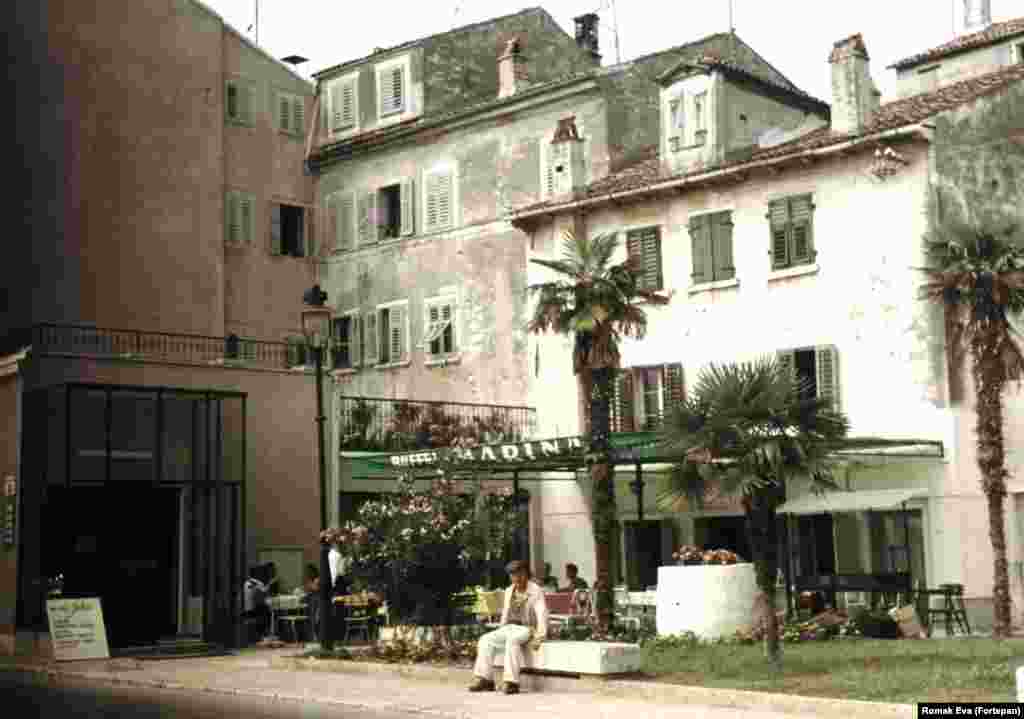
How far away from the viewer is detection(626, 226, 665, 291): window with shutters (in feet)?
102

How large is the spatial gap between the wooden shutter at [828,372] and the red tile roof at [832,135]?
12.3 ft

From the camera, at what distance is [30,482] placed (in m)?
23.5

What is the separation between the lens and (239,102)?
3544 cm

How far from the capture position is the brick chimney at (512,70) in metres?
34.8

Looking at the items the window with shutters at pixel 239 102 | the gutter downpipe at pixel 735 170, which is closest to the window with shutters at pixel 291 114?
the window with shutters at pixel 239 102

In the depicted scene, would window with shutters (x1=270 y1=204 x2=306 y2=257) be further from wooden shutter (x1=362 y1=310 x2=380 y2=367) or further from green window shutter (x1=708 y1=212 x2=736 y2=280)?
green window shutter (x1=708 y1=212 x2=736 y2=280)

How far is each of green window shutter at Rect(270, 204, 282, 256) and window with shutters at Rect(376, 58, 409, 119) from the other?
3.47 metres

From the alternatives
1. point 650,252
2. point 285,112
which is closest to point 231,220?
point 285,112

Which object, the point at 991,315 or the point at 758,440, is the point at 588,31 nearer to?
the point at 991,315

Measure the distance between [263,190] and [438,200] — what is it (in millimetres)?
4388

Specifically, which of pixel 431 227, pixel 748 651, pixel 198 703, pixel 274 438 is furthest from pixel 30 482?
pixel 431 227

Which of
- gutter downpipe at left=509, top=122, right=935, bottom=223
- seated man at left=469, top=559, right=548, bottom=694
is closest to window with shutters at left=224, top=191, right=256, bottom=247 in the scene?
gutter downpipe at left=509, top=122, right=935, bottom=223

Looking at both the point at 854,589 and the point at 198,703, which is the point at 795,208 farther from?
the point at 198,703

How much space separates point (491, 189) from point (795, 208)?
26.4 ft
